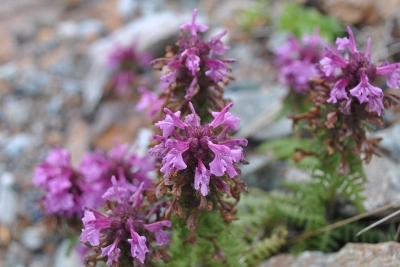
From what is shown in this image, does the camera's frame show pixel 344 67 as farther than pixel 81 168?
No

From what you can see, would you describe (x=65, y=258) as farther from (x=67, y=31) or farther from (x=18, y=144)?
(x=67, y=31)

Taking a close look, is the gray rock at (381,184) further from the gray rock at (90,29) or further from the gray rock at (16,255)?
the gray rock at (90,29)

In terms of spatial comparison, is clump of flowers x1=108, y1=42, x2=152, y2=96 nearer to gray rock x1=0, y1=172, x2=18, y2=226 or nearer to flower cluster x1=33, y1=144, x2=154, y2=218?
gray rock x1=0, y1=172, x2=18, y2=226

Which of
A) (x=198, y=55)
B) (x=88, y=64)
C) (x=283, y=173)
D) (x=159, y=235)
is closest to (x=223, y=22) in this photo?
(x=88, y=64)

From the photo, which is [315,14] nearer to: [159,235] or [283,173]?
[283,173]

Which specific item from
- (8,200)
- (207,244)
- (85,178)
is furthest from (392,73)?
(8,200)

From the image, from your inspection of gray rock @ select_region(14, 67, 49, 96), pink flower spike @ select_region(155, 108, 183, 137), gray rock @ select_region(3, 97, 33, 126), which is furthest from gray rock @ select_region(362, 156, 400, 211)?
gray rock @ select_region(14, 67, 49, 96)
